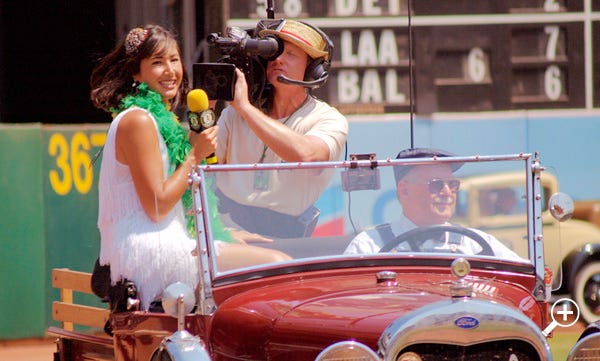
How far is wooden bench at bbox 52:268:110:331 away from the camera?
513 cm

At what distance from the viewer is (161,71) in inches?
194

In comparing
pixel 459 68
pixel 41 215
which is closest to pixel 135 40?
pixel 41 215

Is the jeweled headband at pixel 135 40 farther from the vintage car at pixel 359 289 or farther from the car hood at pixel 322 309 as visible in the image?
the car hood at pixel 322 309

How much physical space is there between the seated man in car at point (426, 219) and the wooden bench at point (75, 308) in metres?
1.25

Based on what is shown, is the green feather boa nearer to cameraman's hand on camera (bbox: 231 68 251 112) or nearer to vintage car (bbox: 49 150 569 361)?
cameraman's hand on camera (bbox: 231 68 251 112)

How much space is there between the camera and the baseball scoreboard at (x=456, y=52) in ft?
32.1

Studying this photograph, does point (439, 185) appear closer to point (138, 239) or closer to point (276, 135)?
point (276, 135)

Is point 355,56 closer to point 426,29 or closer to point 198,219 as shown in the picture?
point 426,29

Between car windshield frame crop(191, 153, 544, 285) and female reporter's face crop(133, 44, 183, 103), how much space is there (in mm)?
808

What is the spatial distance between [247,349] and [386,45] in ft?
20.3

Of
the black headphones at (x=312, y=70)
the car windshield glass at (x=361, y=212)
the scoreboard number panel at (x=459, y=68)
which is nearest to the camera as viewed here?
the car windshield glass at (x=361, y=212)

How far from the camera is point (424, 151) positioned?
14.9ft

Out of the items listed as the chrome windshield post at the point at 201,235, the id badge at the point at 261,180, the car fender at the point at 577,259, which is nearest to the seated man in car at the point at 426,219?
the id badge at the point at 261,180

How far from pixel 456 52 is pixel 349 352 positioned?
6.68 metres
